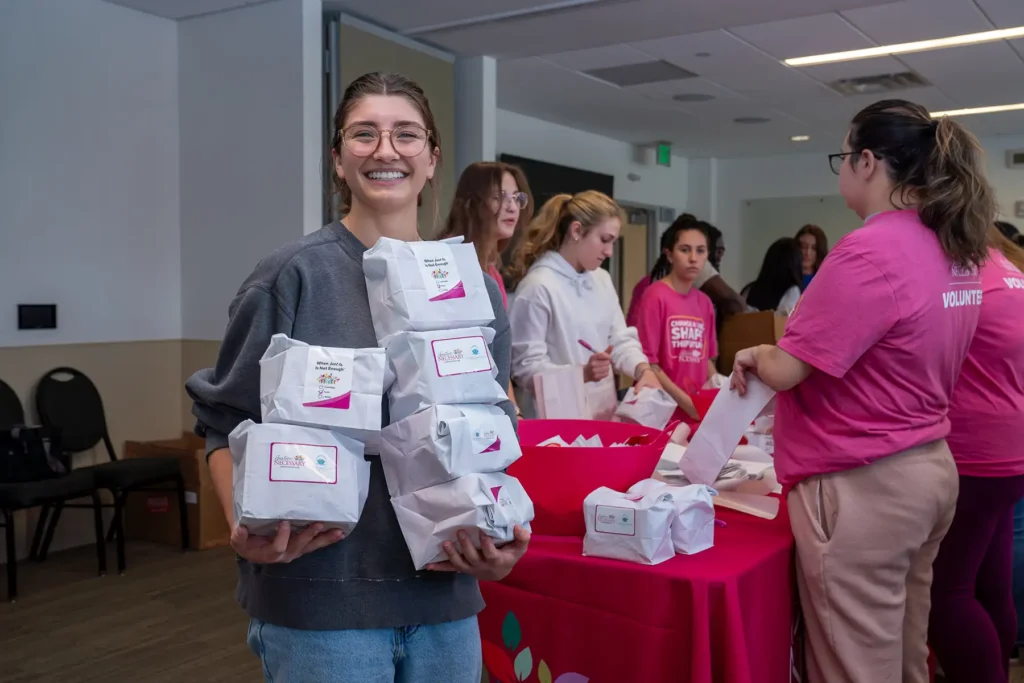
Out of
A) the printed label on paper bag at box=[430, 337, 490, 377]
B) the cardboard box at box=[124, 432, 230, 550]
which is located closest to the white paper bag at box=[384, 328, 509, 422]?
the printed label on paper bag at box=[430, 337, 490, 377]

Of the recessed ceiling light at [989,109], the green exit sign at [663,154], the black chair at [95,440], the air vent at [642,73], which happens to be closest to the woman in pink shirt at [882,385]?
the black chair at [95,440]

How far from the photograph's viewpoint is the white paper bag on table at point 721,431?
183 centimetres

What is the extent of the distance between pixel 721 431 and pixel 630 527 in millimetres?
367

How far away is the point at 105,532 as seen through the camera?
4527 millimetres

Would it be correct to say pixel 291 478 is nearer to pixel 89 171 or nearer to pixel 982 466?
pixel 982 466

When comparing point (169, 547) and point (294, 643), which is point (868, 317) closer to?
point (294, 643)

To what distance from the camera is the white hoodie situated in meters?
2.90

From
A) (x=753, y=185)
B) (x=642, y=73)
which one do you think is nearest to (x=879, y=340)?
(x=642, y=73)

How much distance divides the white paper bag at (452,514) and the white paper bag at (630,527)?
571 mm

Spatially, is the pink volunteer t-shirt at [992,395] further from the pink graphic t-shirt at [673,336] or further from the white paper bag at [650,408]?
the pink graphic t-shirt at [673,336]

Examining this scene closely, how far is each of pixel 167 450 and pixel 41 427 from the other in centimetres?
70

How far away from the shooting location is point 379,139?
119 cm

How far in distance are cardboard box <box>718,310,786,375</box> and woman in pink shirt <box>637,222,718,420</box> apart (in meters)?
0.45

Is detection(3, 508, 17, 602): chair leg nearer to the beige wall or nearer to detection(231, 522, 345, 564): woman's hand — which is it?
the beige wall
